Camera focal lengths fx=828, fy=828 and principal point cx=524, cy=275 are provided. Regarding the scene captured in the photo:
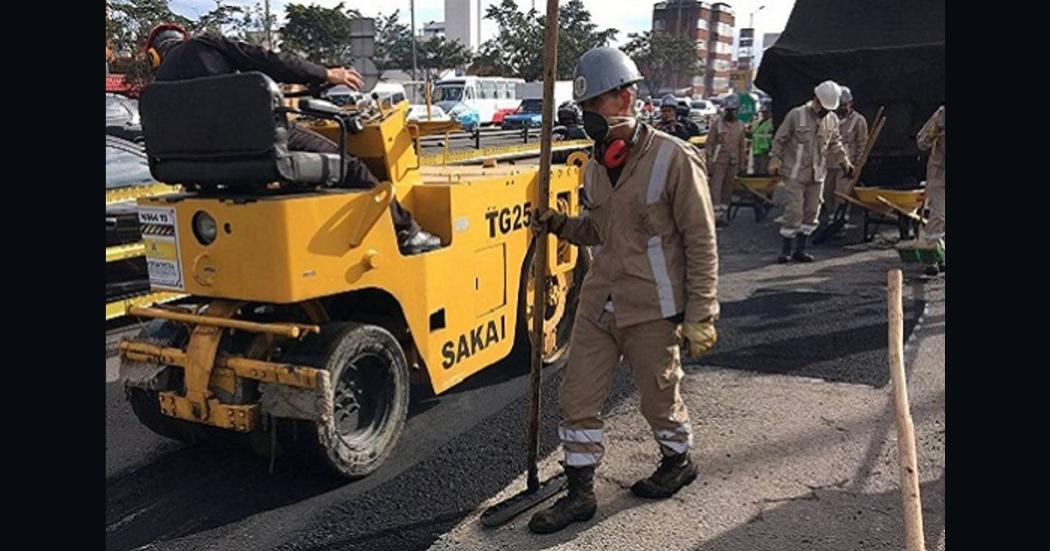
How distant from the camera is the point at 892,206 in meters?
9.34

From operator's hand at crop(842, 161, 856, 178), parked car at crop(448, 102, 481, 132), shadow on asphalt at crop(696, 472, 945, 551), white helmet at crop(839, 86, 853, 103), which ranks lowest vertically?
shadow on asphalt at crop(696, 472, 945, 551)

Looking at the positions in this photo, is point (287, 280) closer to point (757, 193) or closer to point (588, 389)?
point (588, 389)

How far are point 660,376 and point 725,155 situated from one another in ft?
29.1

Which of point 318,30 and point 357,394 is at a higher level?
point 318,30

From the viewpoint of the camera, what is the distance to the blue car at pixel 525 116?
29798mm

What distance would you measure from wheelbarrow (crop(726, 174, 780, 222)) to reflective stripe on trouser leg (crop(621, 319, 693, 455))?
322 inches

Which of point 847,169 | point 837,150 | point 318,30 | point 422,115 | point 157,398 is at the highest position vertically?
point 318,30

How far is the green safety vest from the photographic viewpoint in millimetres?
13352

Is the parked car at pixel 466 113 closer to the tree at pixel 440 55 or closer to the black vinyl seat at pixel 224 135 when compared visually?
the black vinyl seat at pixel 224 135

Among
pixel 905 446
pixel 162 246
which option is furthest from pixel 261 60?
pixel 905 446

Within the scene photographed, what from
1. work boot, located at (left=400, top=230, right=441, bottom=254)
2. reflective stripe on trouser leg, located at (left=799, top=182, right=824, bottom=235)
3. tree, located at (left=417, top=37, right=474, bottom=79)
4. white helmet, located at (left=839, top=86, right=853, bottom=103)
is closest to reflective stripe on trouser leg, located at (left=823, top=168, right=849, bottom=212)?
white helmet, located at (left=839, top=86, right=853, bottom=103)

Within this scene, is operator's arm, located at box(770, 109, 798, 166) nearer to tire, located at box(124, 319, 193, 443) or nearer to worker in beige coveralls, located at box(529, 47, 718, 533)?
worker in beige coveralls, located at box(529, 47, 718, 533)

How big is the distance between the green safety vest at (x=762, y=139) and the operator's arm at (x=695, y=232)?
34.7ft

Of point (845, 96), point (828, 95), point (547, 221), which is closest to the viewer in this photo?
point (547, 221)
